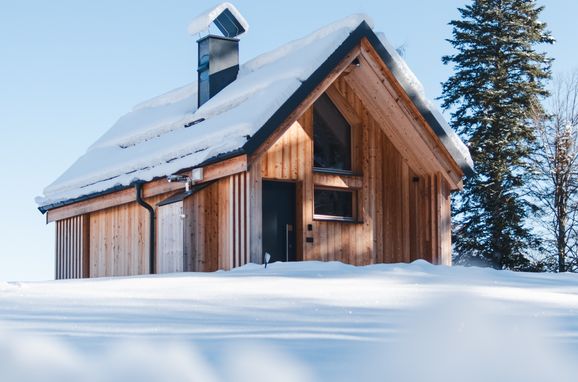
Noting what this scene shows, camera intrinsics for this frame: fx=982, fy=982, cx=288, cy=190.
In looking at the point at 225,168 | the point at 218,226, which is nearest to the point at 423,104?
the point at 225,168

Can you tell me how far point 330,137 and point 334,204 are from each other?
1348 millimetres

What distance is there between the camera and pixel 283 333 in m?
6.93

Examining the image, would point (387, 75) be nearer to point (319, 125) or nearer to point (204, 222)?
point (319, 125)

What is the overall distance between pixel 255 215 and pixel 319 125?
121 inches

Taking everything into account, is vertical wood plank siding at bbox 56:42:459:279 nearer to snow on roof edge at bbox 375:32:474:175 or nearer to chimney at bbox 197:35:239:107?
snow on roof edge at bbox 375:32:474:175

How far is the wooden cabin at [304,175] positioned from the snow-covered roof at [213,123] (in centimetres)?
4

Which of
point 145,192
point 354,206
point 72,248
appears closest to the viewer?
point 354,206

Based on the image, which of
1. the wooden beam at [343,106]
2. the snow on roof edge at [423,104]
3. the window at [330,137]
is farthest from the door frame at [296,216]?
the snow on roof edge at [423,104]

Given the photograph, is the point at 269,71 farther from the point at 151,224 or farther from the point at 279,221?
the point at 151,224

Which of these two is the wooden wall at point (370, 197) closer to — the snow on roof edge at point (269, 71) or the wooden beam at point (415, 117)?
the wooden beam at point (415, 117)

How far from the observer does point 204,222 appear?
18594mm

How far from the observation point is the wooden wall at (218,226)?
57.4 feet

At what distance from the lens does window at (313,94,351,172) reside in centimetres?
1952

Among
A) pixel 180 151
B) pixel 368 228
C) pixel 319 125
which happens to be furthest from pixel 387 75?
pixel 180 151
